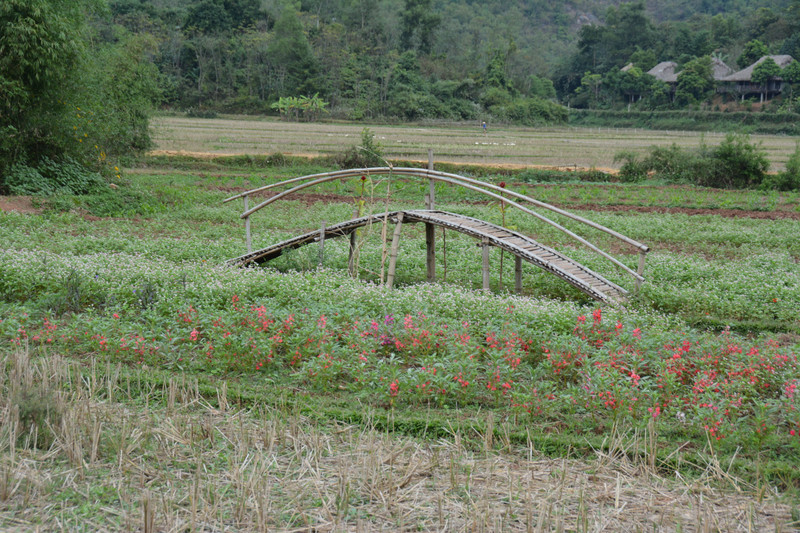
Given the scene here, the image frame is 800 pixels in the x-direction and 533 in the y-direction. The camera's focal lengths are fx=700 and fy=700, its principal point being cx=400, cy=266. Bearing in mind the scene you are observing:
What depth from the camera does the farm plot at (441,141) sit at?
98.2 feet

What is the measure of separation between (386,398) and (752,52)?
58.2m

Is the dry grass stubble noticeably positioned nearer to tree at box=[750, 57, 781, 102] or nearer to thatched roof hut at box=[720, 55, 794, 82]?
tree at box=[750, 57, 781, 102]

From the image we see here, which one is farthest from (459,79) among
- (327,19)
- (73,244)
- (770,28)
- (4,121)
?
(73,244)

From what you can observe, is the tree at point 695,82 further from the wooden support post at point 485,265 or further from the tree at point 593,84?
the wooden support post at point 485,265

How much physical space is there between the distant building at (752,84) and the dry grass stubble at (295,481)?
54.5 meters

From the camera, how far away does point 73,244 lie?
10945 millimetres

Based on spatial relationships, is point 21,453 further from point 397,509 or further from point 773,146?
point 773,146

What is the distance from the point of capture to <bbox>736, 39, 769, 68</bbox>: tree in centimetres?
5341

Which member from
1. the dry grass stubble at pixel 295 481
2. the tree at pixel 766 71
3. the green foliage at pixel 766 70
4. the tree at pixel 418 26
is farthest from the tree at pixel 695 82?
the dry grass stubble at pixel 295 481

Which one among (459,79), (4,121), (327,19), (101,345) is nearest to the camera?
→ (101,345)

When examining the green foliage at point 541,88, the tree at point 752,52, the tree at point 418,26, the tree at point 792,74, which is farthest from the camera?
the green foliage at point 541,88

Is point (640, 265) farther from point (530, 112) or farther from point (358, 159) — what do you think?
point (530, 112)

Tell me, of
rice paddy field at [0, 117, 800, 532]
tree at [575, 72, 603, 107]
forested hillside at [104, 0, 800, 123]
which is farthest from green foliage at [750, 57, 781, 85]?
rice paddy field at [0, 117, 800, 532]

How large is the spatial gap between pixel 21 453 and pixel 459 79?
52.8 metres
